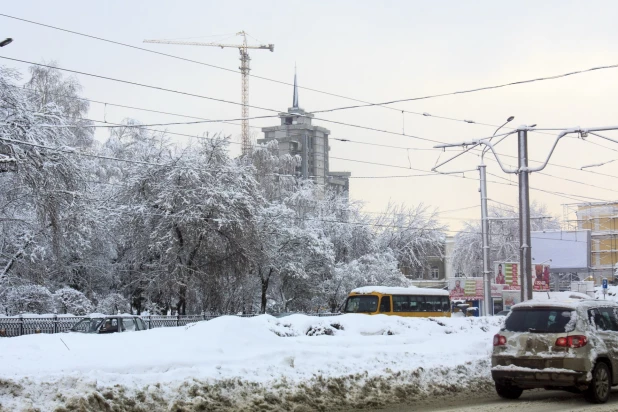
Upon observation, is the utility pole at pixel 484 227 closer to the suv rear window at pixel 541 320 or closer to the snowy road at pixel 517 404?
the snowy road at pixel 517 404

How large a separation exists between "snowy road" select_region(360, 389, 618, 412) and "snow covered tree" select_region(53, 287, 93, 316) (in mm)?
27374

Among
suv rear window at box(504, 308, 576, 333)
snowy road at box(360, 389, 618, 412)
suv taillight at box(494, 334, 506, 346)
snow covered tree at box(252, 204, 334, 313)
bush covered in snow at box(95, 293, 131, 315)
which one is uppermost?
snow covered tree at box(252, 204, 334, 313)

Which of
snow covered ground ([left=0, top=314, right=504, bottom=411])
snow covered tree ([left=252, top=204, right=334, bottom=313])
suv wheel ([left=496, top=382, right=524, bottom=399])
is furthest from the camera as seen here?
snow covered tree ([left=252, top=204, right=334, bottom=313])

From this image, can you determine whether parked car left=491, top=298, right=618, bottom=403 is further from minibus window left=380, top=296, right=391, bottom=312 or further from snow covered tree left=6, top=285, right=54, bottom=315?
minibus window left=380, top=296, right=391, bottom=312

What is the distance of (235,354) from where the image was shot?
14891 mm

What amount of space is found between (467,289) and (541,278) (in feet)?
33.3

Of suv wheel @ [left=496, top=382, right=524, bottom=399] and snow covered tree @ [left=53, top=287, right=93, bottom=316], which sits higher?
snow covered tree @ [left=53, top=287, right=93, bottom=316]

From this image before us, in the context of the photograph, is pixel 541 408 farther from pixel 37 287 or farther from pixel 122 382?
pixel 37 287

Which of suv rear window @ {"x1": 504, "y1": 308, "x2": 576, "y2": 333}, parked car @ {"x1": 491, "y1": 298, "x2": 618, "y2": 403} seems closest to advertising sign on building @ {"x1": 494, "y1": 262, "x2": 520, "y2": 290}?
parked car @ {"x1": 491, "y1": 298, "x2": 618, "y2": 403}

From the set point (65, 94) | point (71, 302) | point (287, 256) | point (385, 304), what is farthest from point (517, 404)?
point (65, 94)

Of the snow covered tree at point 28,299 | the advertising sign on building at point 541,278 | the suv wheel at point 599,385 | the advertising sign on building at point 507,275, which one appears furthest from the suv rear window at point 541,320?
the advertising sign on building at point 541,278

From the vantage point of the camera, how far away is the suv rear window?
1414 cm

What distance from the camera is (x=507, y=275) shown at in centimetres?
6294

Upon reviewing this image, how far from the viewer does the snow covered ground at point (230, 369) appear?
11.6 m
